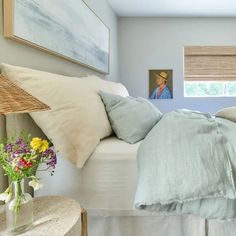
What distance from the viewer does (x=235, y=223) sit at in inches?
47.4

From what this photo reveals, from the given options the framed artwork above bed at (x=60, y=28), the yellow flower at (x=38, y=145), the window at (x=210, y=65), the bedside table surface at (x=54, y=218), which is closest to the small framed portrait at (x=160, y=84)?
the window at (x=210, y=65)

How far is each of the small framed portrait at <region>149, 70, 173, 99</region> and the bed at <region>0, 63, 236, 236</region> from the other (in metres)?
2.83

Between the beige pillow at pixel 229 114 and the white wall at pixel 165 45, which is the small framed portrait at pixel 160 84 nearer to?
the white wall at pixel 165 45

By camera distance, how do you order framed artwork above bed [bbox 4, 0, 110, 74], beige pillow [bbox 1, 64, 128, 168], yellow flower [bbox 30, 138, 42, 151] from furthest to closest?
1. framed artwork above bed [bbox 4, 0, 110, 74]
2. beige pillow [bbox 1, 64, 128, 168]
3. yellow flower [bbox 30, 138, 42, 151]

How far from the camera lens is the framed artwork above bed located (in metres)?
1.31

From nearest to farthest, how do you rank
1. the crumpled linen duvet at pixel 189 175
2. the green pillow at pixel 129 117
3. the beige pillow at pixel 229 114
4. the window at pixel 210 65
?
1. the crumpled linen duvet at pixel 189 175
2. the green pillow at pixel 129 117
3. the beige pillow at pixel 229 114
4. the window at pixel 210 65

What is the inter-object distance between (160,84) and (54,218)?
3.33 m

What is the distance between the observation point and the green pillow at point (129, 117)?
55.9 inches

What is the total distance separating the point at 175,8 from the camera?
358 cm

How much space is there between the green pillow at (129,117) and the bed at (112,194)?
183 millimetres

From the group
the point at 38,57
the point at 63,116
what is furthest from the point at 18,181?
the point at 38,57

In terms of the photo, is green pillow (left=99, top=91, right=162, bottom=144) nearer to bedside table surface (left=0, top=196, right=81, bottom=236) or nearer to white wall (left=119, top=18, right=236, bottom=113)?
bedside table surface (left=0, top=196, right=81, bottom=236)

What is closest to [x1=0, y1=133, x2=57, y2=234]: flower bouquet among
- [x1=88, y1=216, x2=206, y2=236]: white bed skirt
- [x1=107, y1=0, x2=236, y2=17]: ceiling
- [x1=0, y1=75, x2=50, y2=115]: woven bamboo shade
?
[x1=0, y1=75, x2=50, y2=115]: woven bamboo shade

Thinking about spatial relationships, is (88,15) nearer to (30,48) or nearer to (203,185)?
(30,48)
